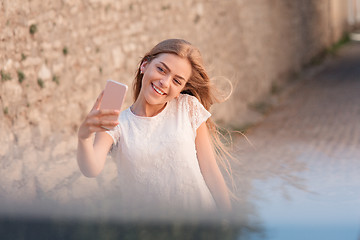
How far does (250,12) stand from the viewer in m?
8.48

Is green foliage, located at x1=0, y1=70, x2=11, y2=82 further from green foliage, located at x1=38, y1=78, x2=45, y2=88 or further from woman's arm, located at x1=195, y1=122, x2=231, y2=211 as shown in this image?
woman's arm, located at x1=195, y1=122, x2=231, y2=211

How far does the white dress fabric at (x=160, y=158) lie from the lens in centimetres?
170

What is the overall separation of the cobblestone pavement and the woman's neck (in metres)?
0.40

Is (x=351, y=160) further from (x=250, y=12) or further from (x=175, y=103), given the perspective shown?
(x=250, y=12)

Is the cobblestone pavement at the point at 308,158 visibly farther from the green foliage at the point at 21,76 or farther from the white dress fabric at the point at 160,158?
the green foliage at the point at 21,76

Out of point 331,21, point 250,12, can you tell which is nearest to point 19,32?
point 250,12

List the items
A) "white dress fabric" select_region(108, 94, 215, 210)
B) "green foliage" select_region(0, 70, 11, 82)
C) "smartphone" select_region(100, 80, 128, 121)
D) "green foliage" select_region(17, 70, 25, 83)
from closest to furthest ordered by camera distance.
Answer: "smartphone" select_region(100, 80, 128, 121) → "white dress fabric" select_region(108, 94, 215, 210) → "green foliage" select_region(0, 70, 11, 82) → "green foliage" select_region(17, 70, 25, 83)

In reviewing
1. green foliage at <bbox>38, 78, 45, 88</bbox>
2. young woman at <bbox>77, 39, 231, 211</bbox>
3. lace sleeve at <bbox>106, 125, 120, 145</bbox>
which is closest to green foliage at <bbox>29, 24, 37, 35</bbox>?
green foliage at <bbox>38, 78, 45, 88</bbox>

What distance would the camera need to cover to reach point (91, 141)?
4.91 ft

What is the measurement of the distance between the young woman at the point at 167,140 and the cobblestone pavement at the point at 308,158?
172 millimetres

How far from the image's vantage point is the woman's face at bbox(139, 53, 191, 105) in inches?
67.9

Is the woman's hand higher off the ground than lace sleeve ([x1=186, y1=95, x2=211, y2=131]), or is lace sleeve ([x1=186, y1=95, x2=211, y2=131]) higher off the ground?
the woman's hand

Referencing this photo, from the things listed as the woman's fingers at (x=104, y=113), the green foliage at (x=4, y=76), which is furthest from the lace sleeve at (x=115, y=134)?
the green foliage at (x=4, y=76)

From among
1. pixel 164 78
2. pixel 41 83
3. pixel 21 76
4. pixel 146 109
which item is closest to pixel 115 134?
pixel 146 109
